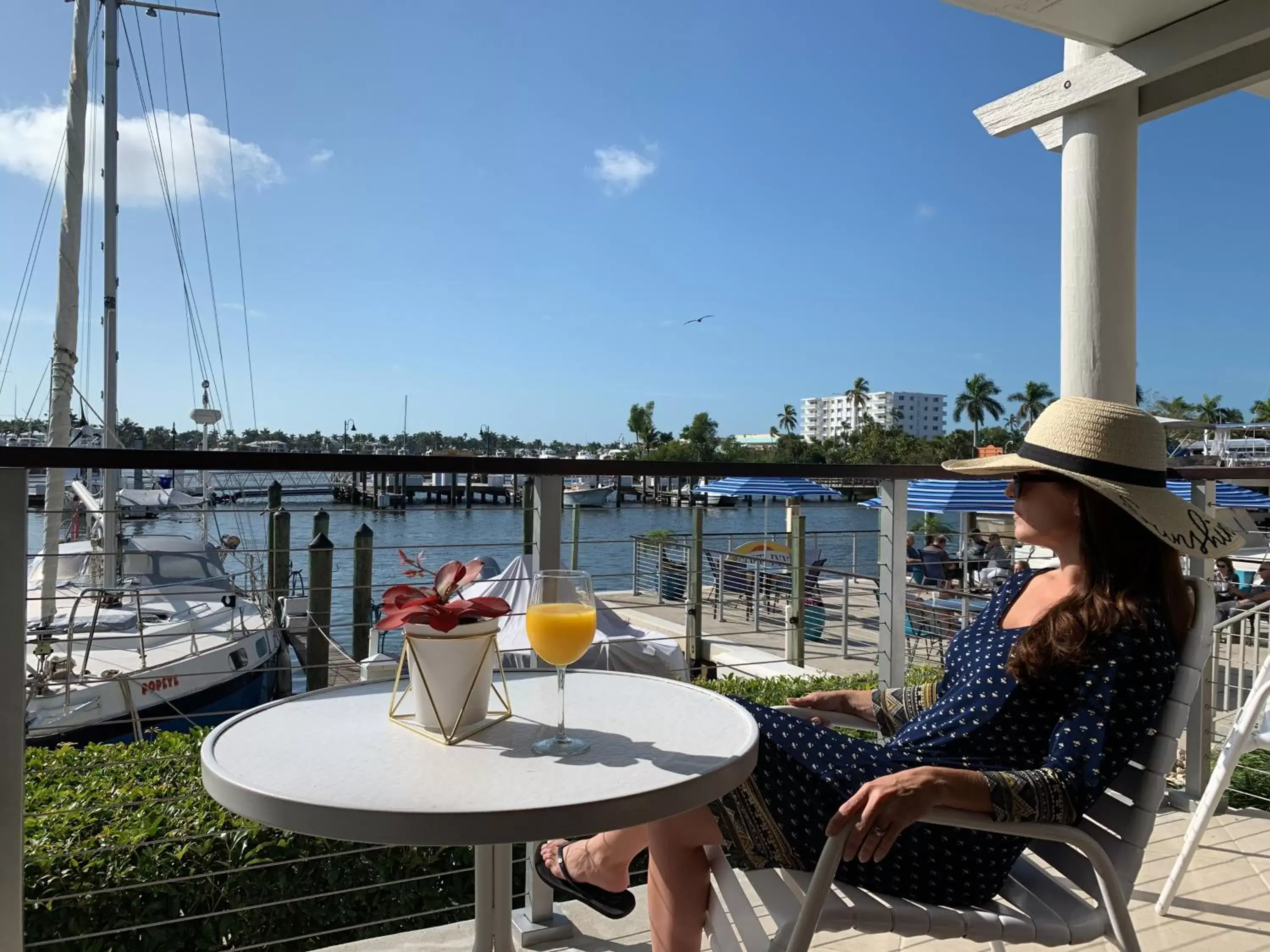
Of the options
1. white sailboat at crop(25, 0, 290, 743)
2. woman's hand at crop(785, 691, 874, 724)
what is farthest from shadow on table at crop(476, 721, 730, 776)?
white sailboat at crop(25, 0, 290, 743)

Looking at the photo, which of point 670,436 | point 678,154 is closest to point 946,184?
point 678,154

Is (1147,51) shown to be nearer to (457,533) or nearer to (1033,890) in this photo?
(1033,890)

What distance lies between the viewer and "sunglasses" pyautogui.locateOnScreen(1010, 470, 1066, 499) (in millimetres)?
1369

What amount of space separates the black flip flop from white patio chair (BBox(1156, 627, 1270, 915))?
54.4 inches

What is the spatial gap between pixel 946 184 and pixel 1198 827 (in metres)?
37.4

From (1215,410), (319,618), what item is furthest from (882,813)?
(1215,410)

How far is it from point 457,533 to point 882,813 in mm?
22593

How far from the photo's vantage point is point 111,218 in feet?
30.9

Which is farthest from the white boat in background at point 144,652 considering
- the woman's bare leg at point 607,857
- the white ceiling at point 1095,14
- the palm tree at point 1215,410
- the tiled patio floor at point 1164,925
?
→ the palm tree at point 1215,410

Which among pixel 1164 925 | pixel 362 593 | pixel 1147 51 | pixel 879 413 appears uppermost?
pixel 879 413

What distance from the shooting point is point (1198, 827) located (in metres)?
1.93

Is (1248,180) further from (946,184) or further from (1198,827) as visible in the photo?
(1198,827)

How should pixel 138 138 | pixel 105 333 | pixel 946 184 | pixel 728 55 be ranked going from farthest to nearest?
pixel 946 184 < pixel 728 55 < pixel 138 138 < pixel 105 333

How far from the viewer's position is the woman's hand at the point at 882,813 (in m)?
1.04
